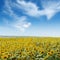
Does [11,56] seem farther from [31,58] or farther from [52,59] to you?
[52,59]

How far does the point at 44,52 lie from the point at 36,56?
20.3 inches

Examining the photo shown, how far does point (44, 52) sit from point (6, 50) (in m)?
1.39

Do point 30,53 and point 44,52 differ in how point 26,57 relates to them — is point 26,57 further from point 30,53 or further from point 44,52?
point 44,52

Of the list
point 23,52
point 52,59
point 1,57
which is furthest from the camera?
point 52,59

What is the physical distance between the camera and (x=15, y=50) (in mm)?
6844

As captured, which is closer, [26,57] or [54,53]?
[26,57]

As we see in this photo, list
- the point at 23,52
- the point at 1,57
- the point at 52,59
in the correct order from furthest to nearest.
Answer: the point at 52,59, the point at 23,52, the point at 1,57

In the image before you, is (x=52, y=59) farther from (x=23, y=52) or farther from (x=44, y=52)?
(x=23, y=52)

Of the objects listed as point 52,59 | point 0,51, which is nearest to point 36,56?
point 52,59

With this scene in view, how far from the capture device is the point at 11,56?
6.40 meters

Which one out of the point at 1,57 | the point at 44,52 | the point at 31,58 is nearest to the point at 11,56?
the point at 1,57

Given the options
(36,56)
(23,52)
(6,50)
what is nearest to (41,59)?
(36,56)

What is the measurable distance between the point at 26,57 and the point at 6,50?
72 cm

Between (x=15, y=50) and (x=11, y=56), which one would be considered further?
(x=15, y=50)
